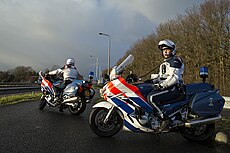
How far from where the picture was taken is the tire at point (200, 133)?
4.52 meters

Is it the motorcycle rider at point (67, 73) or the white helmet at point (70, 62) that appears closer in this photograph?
the motorcycle rider at point (67, 73)

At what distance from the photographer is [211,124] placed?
4.61 m

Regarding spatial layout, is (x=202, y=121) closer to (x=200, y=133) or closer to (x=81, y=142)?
(x=200, y=133)

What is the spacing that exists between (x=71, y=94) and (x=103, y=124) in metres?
2.93

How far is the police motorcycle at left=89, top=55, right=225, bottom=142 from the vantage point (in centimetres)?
423

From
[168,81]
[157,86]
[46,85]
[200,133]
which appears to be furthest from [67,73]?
[200,133]

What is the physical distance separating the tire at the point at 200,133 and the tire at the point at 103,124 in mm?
1378

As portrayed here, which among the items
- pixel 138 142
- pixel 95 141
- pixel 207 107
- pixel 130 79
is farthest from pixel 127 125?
pixel 207 107

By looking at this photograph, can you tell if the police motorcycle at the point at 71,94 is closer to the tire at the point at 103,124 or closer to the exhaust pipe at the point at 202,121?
the tire at the point at 103,124

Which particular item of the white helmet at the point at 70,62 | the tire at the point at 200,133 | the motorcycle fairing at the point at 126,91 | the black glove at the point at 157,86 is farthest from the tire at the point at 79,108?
the tire at the point at 200,133

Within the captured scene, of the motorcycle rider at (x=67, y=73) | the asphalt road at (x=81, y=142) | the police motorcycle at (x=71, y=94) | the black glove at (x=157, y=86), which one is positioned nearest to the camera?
the asphalt road at (x=81, y=142)

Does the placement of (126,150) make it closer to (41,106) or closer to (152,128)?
(152,128)

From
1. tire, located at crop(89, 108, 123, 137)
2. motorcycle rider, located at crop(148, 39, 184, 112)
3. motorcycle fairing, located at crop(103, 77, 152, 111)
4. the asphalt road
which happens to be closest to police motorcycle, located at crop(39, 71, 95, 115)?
the asphalt road

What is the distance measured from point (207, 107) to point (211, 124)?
431 mm
